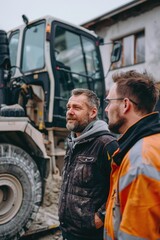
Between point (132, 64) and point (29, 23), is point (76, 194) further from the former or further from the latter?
point (132, 64)

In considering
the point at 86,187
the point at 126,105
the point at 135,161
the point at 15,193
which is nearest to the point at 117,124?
the point at 126,105

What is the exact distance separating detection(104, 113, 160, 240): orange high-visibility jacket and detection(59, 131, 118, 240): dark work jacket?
67cm

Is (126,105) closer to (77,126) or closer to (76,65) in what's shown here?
(77,126)

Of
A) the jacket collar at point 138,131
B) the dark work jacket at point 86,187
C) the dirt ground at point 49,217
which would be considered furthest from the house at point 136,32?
the jacket collar at point 138,131

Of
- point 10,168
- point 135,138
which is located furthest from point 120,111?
point 10,168

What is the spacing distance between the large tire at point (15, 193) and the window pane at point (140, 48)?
26.6ft

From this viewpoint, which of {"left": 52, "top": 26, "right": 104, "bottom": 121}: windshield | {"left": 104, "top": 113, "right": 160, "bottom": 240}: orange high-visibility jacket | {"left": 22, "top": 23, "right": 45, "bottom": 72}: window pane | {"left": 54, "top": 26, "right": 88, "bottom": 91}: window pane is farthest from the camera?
{"left": 54, "top": 26, "right": 88, "bottom": 91}: window pane

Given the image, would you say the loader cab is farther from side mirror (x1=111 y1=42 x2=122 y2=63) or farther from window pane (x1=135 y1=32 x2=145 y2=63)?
window pane (x1=135 y1=32 x2=145 y2=63)

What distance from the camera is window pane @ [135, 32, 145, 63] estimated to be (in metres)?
10.8

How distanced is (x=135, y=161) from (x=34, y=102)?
395cm

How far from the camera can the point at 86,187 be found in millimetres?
2131

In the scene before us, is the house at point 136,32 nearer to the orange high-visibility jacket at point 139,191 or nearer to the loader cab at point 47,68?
the loader cab at point 47,68

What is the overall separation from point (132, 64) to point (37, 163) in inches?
305

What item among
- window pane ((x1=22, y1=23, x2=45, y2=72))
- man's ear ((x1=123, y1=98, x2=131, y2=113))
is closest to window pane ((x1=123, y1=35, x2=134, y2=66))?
window pane ((x1=22, y1=23, x2=45, y2=72))
